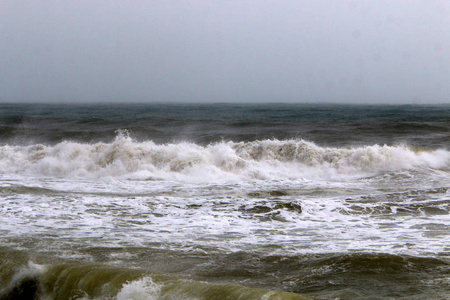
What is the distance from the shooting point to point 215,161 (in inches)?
656

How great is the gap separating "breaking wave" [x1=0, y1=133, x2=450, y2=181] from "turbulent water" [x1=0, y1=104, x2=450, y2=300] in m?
0.06

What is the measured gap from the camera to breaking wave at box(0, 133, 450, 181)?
15641 mm

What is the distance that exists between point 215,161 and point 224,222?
7.95 m

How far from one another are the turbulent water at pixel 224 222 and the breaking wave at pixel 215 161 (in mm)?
62

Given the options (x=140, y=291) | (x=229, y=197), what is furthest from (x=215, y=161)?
(x=140, y=291)

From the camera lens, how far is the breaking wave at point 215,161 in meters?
15.6

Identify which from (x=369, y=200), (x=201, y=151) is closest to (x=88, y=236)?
(x=369, y=200)

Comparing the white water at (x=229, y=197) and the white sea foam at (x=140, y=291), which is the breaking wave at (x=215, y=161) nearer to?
the white water at (x=229, y=197)

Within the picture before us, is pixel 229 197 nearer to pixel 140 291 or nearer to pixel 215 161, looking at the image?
pixel 215 161

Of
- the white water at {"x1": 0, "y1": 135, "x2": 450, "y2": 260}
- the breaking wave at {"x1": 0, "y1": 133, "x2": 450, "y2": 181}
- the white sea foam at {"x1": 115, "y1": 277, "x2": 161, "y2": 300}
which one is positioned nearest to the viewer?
the white sea foam at {"x1": 115, "y1": 277, "x2": 161, "y2": 300}

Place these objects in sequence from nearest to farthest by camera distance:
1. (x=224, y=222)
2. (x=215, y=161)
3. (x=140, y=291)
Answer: (x=140, y=291) < (x=224, y=222) < (x=215, y=161)

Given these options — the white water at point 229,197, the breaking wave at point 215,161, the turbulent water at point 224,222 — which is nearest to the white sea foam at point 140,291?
the turbulent water at point 224,222

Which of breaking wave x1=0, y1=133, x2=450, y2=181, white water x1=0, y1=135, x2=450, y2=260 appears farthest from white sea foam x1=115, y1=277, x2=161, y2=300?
breaking wave x1=0, y1=133, x2=450, y2=181

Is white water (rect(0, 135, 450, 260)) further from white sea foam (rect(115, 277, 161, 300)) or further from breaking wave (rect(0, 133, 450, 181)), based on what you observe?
white sea foam (rect(115, 277, 161, 300))
